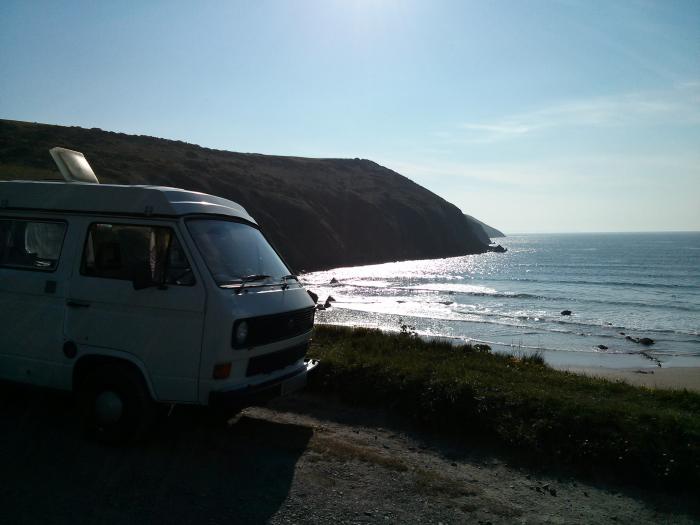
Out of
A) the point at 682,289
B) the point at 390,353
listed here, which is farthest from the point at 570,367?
the point at 682,289

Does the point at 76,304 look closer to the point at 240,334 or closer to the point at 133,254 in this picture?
the point at 133,254

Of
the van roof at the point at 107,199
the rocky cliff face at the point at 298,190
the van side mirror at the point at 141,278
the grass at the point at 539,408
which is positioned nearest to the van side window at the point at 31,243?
the van roof at the point at 107,199

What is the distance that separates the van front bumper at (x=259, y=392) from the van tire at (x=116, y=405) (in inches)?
32.4

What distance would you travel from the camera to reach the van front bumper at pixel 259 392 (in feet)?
17.4

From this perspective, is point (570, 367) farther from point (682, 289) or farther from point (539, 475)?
point (682, 289)

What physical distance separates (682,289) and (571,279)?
1262 centimetres

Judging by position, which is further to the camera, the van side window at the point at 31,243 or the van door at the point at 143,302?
the van side window at the point at 31,243

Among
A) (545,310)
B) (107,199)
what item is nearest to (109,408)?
(107,199)

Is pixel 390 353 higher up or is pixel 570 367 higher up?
pixel 390 353

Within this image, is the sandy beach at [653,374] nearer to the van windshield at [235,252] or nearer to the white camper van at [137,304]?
the van windshield at [235,252]

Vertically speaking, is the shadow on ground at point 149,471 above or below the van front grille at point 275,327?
below

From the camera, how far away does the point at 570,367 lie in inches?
778

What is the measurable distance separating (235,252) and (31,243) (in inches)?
90.6

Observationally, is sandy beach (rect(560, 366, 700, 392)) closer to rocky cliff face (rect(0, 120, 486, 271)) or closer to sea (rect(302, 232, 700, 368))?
sea (rect(302, 232, 700, 368))
